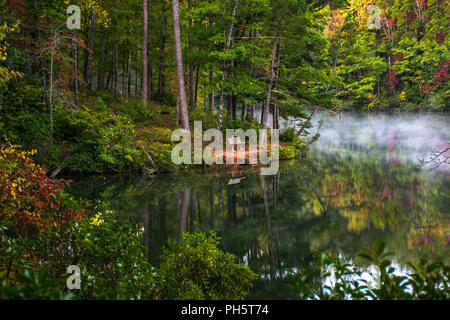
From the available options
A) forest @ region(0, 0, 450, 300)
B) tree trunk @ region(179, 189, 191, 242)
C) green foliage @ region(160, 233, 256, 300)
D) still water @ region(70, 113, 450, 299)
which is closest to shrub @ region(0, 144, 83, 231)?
forest @ region(0, 0, 450, 300)

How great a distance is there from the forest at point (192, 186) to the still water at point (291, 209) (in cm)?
5

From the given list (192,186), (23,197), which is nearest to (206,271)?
(23,197)

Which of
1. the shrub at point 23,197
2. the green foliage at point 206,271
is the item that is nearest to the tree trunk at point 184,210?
the green foliage at point 206,271

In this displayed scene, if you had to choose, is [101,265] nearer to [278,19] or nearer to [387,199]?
[387,199]

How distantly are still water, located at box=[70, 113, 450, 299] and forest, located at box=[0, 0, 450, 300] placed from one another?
1.9 inches

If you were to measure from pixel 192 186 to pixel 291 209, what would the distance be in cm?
388

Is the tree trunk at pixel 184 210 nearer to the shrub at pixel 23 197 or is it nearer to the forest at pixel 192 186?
the forest at pixel 192 186

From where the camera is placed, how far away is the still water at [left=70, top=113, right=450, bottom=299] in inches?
202

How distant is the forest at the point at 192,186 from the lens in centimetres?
258

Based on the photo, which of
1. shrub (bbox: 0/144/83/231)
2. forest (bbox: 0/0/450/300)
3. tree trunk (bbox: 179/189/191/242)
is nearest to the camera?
forest (bbox: 0/0/450/300)

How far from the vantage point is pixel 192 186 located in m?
10.6

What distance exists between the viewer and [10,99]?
447 inches

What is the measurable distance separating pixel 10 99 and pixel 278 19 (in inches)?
511

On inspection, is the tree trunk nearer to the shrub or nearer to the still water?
the still water
